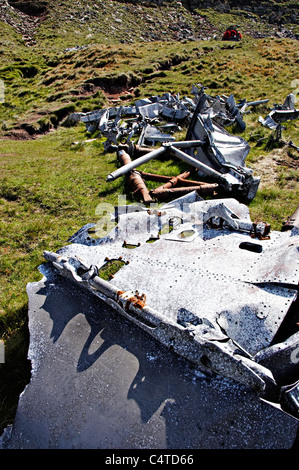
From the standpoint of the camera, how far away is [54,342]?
2605 millimetres

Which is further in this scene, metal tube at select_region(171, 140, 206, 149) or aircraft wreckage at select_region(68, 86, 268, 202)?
metal tube at select_region(171, 140, 206, 149)

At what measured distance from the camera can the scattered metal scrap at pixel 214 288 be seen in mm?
2168

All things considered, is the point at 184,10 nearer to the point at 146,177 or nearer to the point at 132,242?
the point at 146,177

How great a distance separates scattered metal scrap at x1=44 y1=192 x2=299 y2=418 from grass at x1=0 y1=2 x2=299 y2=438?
4.94ft

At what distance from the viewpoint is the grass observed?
483 cm

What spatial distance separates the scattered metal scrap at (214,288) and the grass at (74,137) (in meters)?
1.51

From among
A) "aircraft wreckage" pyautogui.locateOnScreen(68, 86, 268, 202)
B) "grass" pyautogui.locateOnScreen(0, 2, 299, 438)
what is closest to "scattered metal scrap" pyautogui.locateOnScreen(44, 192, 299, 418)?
"grass" pyautogui.locateOnScreen(0, 2, 299, 438)

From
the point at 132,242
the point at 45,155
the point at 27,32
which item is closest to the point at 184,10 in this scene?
the point at 27,32

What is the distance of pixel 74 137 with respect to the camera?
11797mm

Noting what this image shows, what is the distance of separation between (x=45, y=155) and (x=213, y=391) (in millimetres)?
9819

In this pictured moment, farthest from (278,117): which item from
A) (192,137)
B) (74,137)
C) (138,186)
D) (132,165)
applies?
(74,137)

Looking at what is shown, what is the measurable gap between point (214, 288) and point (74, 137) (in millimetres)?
10819

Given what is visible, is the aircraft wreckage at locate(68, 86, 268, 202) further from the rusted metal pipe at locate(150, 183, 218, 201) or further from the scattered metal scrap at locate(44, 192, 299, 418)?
the scattered metal scrap at locate(44, 192, 299, 418)

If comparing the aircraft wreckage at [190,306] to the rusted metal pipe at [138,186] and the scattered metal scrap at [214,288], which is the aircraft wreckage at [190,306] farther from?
the rusted metal pipe at [138,186]
